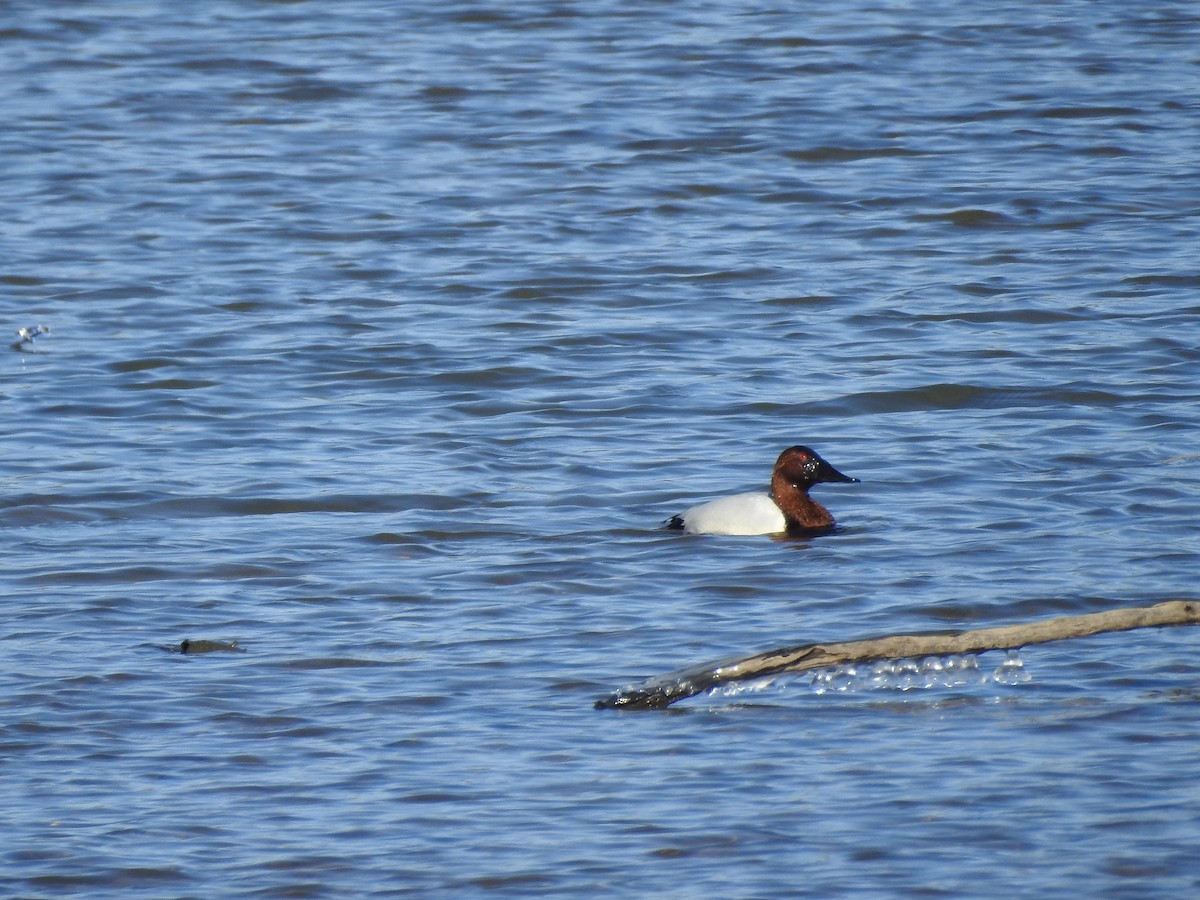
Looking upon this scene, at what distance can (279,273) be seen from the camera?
1353 cm

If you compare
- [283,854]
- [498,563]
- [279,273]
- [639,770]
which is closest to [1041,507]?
[498,563]

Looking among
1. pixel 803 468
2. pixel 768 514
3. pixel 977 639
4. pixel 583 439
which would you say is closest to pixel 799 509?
pixel 768 514

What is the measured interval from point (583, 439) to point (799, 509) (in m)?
1.73

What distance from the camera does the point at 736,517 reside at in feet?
28.2

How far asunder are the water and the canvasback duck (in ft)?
0.33

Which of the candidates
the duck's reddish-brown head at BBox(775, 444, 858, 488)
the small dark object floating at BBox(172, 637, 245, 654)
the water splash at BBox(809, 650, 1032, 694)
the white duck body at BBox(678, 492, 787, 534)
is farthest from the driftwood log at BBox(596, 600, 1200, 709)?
the duck's reddish-brown head at BBox(775, 444, 858, 488)

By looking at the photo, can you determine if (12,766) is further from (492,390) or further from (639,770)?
(492,390)

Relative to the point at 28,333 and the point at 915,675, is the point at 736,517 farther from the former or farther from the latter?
the point at 28,333

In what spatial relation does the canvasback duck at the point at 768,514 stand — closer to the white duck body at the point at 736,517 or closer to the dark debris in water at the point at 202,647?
the white duck body at the point at 736,517

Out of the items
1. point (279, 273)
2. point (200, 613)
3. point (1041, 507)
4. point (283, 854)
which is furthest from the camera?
point (279, 273)

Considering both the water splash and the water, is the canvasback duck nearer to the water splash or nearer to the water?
the water

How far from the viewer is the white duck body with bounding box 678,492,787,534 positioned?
8.48 m

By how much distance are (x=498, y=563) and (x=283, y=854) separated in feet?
9.38

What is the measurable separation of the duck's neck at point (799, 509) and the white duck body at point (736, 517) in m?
0.03
